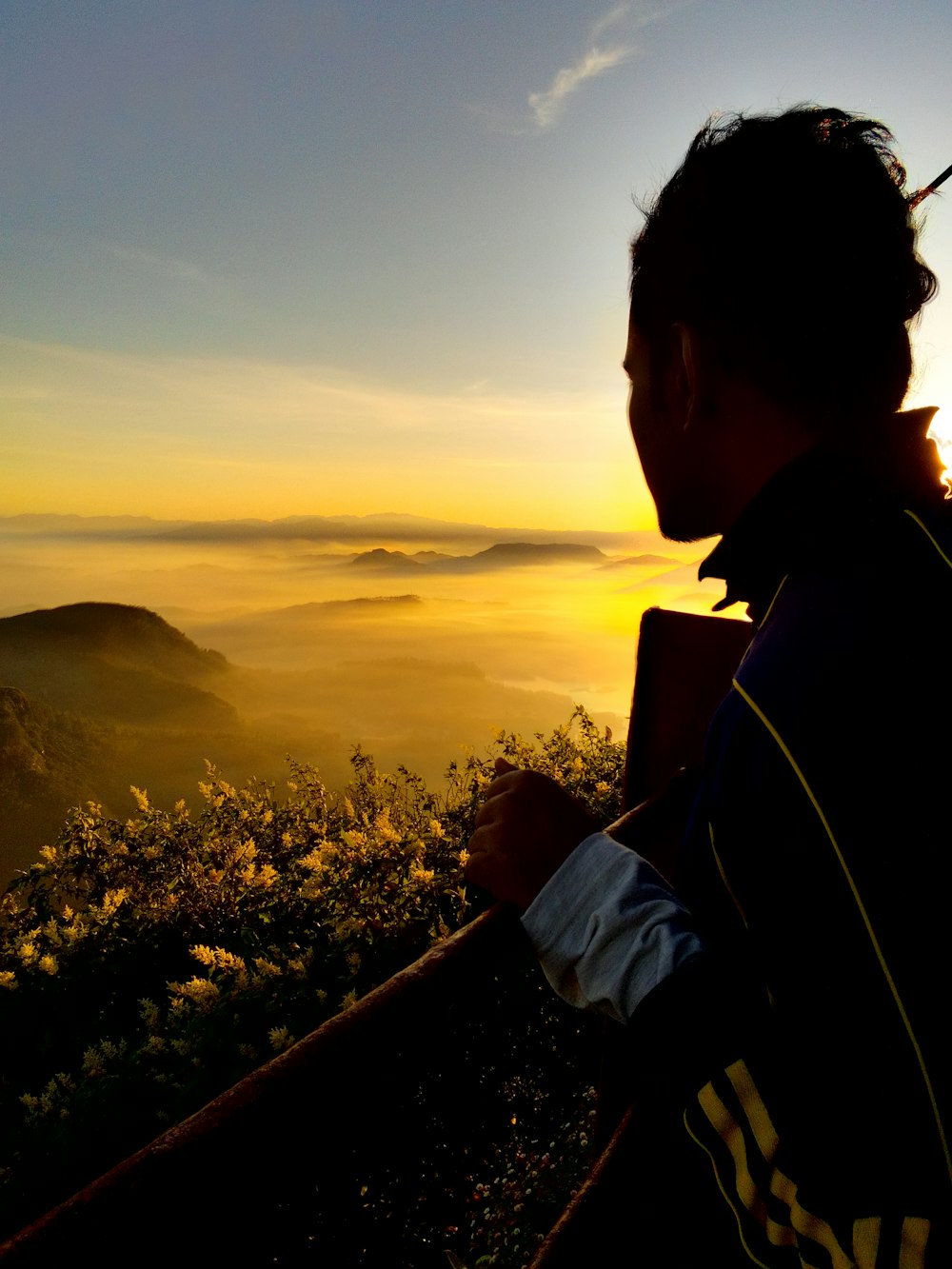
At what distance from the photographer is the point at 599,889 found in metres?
1.17

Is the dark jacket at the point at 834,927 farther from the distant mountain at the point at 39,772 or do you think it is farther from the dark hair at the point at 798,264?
the distant mountain at the point at 39,772

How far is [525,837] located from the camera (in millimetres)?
1273

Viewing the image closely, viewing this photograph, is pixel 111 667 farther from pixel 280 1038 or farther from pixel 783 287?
pixel 783 287

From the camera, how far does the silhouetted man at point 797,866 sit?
2.83 ft

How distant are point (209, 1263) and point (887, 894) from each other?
2.27ft

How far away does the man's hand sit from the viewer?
1.24 meters

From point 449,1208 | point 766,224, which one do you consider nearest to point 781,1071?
point 766,224

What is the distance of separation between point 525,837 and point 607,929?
0.21m

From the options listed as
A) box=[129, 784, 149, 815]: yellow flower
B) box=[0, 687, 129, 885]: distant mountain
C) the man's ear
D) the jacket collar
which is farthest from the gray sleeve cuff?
box=[0, 687, 129, 885]: distant mountain

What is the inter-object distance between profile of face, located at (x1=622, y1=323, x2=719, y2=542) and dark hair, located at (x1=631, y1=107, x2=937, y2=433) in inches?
2.2

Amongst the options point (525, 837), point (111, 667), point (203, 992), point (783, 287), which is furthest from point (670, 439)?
point (111, 667)

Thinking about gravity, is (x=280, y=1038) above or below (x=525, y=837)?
below

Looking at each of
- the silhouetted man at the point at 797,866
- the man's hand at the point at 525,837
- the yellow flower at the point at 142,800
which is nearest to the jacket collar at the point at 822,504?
the silhouetted man at the point at 797,866

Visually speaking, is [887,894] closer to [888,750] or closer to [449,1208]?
[888,750]
